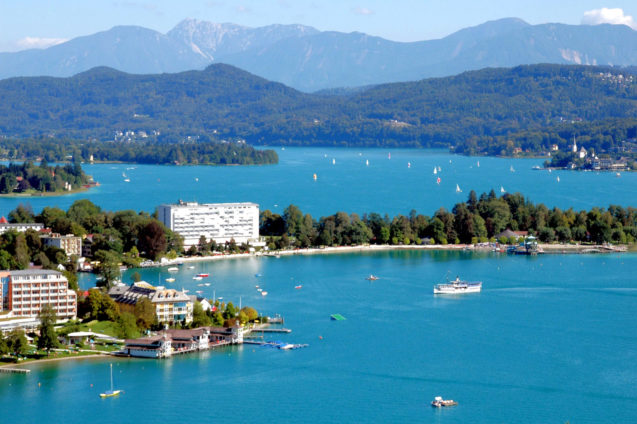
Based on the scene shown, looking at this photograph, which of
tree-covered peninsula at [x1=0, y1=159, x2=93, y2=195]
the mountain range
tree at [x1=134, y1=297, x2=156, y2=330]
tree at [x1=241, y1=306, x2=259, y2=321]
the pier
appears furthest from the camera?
the mountain range

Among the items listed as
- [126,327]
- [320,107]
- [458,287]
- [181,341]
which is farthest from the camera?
[320,107]

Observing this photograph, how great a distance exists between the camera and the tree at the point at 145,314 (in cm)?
1800

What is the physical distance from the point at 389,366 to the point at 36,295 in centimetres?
596

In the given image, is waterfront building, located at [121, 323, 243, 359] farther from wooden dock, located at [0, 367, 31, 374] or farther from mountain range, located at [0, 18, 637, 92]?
mountain range, located at [0, 18, 637, 92]

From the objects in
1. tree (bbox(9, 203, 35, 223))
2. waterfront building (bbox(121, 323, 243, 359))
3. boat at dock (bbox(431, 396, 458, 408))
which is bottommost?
boat at dock (bbox(431, 396, 458, 408))

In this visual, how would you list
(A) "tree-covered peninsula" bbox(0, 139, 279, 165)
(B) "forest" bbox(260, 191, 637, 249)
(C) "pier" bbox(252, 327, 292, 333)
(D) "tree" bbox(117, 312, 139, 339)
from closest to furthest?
(D) "tree" bbox(117, 312, 139, 339) → (C) "pier" bbox(252, 327, 292, 333) → (B) "forest" bbox(260, 191, 637, 249) → (A) "tree-covered peninsula" bbox(0, 139, 279, 165)

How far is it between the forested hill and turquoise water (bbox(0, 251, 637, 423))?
6177cm

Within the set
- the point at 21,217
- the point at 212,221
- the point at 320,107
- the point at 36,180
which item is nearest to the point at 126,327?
the point at 212,221

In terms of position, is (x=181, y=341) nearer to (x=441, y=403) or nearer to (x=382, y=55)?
(x=441, y=403)

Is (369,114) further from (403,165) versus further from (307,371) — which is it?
(307,371)

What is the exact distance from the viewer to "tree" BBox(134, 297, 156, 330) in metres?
18.0

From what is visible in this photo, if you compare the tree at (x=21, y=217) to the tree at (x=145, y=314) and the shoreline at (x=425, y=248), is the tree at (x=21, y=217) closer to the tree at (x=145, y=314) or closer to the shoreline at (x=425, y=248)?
the shoreline at (x=425, y=248)

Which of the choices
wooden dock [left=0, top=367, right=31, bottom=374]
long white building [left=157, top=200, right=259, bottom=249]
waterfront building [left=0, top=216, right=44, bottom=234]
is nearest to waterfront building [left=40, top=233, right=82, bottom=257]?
waterfront building [left=0, top=216, right=44, bottom=234]

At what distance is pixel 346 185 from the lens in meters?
49.0
